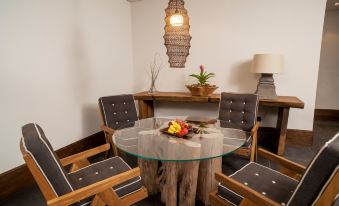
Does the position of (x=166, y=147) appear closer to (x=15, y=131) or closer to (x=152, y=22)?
(x=15, y=131)

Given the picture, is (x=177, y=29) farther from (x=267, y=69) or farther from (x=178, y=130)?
(x=267, y=69)

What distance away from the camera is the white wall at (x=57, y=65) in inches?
81.8

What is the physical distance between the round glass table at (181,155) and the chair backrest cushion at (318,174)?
23.2 inches

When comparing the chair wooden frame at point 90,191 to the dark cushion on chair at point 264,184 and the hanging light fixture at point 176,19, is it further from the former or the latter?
the hanging light fixture at point 176,19

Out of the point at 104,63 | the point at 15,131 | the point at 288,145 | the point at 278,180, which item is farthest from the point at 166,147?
the point at 288,145

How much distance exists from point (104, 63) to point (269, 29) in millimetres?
2799

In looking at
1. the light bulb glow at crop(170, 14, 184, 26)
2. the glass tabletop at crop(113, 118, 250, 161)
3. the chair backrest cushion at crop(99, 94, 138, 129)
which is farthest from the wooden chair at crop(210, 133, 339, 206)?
the chair backrest cushion at crop(99, 94, 138, 129)

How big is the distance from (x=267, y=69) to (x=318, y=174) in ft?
7.09

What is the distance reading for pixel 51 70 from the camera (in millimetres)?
2502

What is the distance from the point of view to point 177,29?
201 centimetres

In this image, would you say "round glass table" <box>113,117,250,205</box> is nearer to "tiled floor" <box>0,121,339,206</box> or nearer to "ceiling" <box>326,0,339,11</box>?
"tiled floor" <box>0,121,339,206</box>

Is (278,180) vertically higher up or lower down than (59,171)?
lower down

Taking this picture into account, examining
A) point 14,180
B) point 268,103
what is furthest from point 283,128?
point 14,180

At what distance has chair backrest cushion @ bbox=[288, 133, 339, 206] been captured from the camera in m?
0.88
